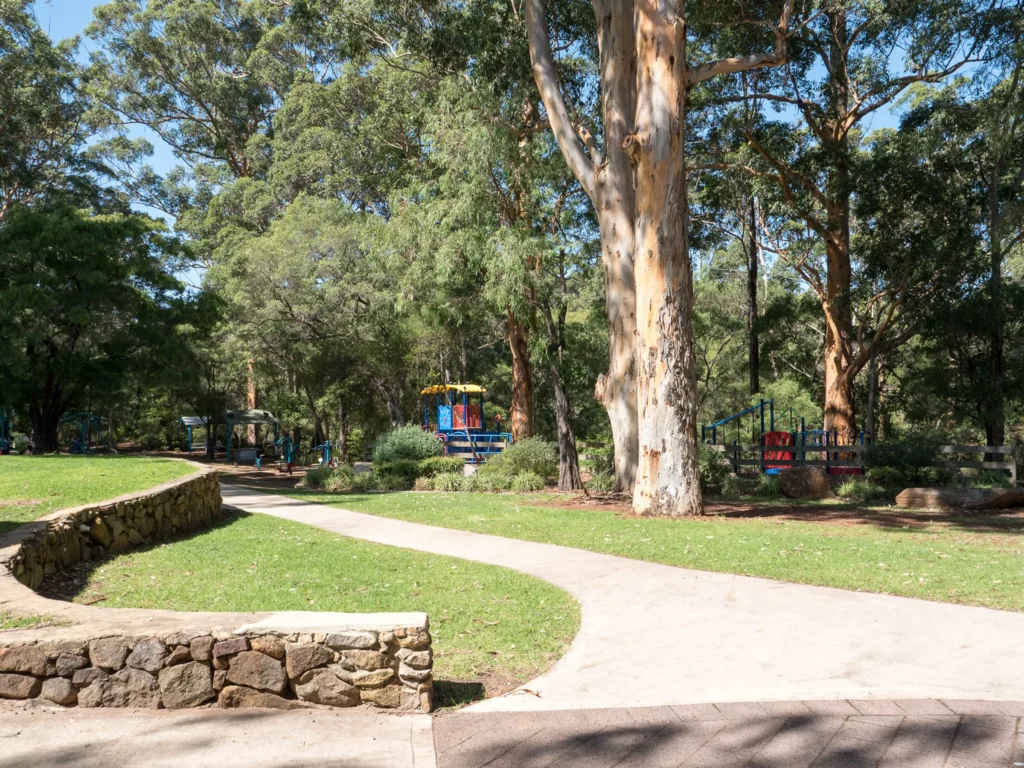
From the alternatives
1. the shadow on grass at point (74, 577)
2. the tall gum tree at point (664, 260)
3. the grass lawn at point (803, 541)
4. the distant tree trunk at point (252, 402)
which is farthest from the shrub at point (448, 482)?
the distant tree trunk at point (252, 402)

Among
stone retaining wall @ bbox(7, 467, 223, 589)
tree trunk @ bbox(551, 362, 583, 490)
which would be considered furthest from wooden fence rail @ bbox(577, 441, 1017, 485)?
stone retaining wall @ bbox(7, 467, 223, 589)

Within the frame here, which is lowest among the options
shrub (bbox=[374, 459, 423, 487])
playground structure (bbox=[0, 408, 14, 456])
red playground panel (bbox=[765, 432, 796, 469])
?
shrub (bbox=[374, 459, 423, 487])

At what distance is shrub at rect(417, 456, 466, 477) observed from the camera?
21703 mm

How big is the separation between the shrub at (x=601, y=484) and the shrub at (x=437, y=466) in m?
3.92

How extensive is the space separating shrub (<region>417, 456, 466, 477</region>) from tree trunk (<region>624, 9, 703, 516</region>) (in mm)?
8380

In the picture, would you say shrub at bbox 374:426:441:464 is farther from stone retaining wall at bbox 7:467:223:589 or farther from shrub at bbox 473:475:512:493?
stone retaining wall at bbox 7:467:223:589

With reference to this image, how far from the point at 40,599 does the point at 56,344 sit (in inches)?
888

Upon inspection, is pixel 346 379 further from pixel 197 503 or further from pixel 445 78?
pixel 197 503

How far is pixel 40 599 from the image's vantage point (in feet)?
18.7

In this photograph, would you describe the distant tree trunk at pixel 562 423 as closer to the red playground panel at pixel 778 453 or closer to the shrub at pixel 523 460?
the shrub at pixel 523 460

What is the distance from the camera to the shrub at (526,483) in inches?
790

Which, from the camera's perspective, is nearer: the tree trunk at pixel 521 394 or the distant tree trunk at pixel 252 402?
the tree trunk at pixel 521 394

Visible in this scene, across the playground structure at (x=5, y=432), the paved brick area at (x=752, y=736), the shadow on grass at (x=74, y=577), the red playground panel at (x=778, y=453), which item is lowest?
the paved brick area at (x=752, y=736)

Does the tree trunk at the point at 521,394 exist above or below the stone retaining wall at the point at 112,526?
above
